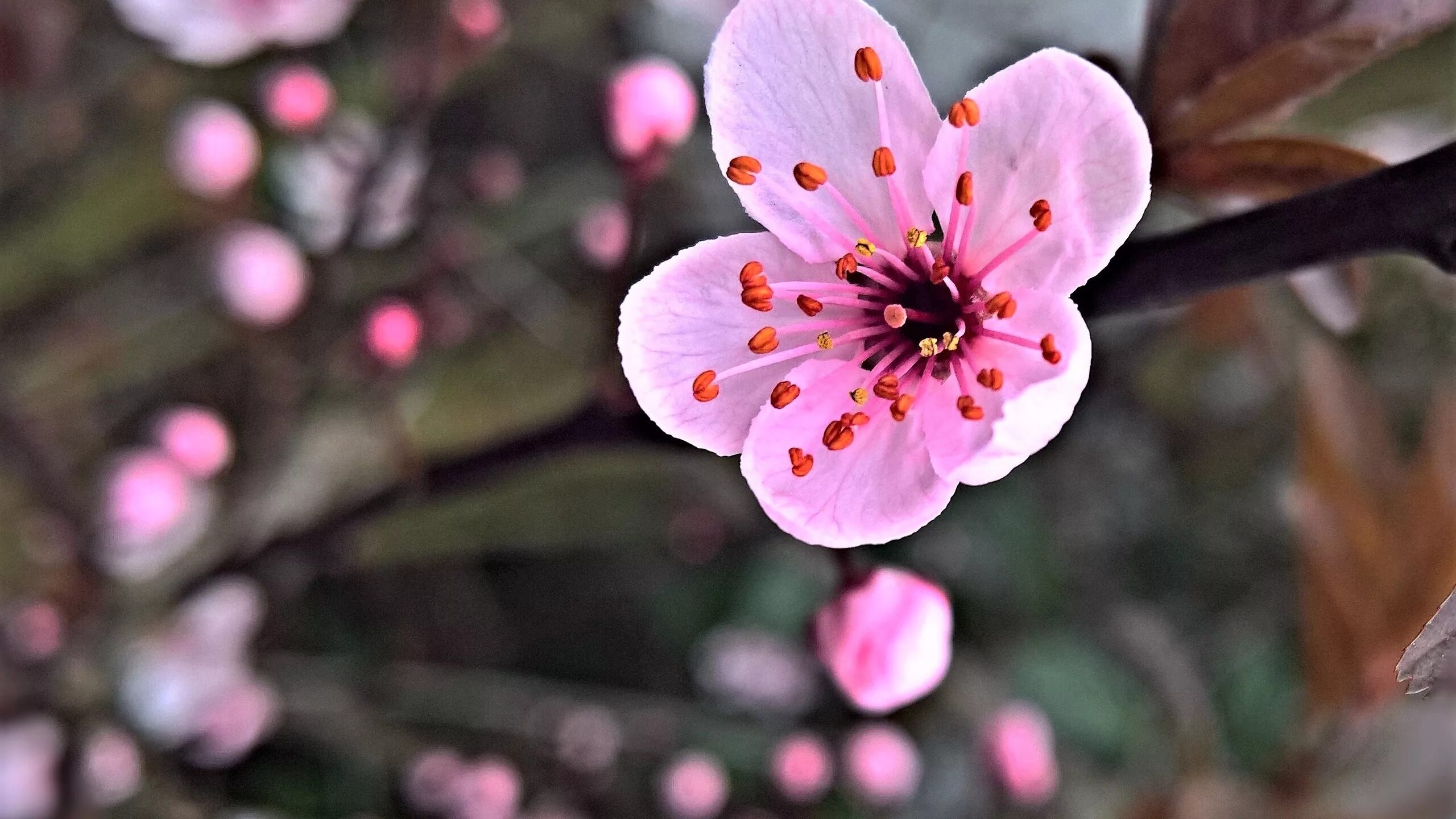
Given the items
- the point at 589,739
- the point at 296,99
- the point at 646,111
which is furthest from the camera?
the point at 589,739

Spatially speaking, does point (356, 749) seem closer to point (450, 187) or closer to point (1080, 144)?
point (450, 187)

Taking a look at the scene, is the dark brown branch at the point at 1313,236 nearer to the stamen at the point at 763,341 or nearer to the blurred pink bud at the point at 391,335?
the stamen at the point at 763,341

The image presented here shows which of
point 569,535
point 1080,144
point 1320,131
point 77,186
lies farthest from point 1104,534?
point 77,186

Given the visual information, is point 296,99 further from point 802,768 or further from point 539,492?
point 802,768

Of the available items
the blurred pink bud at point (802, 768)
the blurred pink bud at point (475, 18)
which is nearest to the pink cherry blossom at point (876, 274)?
the blurred pink bud at point (475, 18)

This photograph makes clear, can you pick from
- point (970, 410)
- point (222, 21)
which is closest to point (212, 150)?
point (222, 21)
